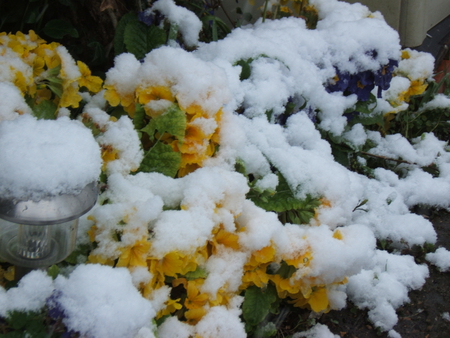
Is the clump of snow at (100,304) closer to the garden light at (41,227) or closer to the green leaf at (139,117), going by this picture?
the garden light at (41,227)

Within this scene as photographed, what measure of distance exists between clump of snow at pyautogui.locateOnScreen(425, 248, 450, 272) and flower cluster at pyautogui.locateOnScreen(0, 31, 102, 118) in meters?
1.28

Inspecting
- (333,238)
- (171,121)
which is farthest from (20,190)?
(333,238)

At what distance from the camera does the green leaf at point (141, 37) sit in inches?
62.0

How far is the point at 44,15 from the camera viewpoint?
1778 millimetres

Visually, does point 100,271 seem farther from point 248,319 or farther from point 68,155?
point 248,319

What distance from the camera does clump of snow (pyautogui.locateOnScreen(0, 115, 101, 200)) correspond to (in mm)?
731

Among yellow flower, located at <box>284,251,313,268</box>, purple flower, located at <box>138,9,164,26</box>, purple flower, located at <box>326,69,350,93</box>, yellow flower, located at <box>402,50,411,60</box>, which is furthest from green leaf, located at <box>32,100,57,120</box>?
yellow flower, located at <box>402,50,411,60</box>

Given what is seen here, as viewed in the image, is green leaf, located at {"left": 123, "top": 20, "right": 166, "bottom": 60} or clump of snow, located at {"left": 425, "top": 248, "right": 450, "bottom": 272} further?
clump of snow, located at {"left": 425, "top": 248, "right": 450, "bottom": 272}

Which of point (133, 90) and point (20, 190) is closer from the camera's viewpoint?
point (20, 190)

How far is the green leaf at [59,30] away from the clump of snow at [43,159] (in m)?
0.83

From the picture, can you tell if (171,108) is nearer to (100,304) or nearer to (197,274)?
(197,274)

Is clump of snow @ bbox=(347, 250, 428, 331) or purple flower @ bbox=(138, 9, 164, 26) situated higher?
purple flower @ bbox=(138, 9, 164, 26)

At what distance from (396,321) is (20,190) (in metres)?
1.18

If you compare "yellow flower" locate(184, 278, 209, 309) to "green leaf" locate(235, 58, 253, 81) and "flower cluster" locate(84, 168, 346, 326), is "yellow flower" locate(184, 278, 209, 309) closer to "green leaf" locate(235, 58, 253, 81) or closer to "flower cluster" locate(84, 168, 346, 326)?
"flower cluster" locate(84, 168, 346, 326)
